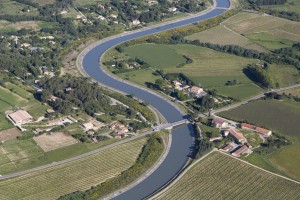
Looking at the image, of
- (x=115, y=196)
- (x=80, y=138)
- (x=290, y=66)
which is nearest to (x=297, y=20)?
(x=290, y=66)

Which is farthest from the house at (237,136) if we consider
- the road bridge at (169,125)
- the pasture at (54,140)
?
the pasture at (54,140)

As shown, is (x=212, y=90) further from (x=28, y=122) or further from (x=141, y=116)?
(x=28, y=122)

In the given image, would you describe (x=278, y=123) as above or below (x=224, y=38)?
below

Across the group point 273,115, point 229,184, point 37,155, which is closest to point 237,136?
point 273,115

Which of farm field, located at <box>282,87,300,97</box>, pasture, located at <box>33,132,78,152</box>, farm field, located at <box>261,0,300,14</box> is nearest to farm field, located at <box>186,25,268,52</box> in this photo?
farm field, located at <box>282,87,300,97</box>

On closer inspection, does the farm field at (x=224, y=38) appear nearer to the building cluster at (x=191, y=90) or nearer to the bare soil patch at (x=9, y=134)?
the building cluster at (x=191, y=90)

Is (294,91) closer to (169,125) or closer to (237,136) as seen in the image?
(237,136)
